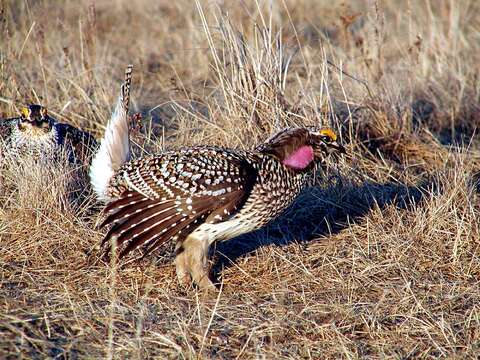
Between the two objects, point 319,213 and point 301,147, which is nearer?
point 301,147

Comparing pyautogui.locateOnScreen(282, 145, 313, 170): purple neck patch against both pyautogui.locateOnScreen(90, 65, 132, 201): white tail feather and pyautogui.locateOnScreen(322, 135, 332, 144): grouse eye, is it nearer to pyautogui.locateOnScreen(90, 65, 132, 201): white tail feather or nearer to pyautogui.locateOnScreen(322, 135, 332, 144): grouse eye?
pyautogui.locateOnScreen(322, 135, 332, 144): grouse eye

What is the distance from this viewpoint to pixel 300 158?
4695mm

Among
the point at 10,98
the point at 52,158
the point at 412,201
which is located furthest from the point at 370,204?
the point at 10,98

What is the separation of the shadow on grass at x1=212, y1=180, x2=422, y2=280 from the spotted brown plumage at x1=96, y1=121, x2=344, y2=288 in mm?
446

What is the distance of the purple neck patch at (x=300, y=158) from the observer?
15.3 feet

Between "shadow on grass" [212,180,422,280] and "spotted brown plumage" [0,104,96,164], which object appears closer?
"shadow on grass" [212,180,422,280]

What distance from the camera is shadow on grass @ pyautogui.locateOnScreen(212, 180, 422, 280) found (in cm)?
505

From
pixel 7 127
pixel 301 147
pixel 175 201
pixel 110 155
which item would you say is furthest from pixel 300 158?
pixel 7 127

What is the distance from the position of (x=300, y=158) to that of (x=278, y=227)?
69 cm

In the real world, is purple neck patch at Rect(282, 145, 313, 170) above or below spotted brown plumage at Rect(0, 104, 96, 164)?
below

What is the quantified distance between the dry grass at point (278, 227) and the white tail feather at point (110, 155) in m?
0.26

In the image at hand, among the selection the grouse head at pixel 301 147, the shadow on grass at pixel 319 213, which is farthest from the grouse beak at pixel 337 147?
the shadow on grass at pixel 319 213

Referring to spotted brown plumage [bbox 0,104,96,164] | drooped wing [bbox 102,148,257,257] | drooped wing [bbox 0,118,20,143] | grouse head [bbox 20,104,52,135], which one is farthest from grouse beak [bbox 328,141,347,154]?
drooped wing [bbox 0,118,20,143]

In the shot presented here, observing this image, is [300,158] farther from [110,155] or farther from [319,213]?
[110,155]
